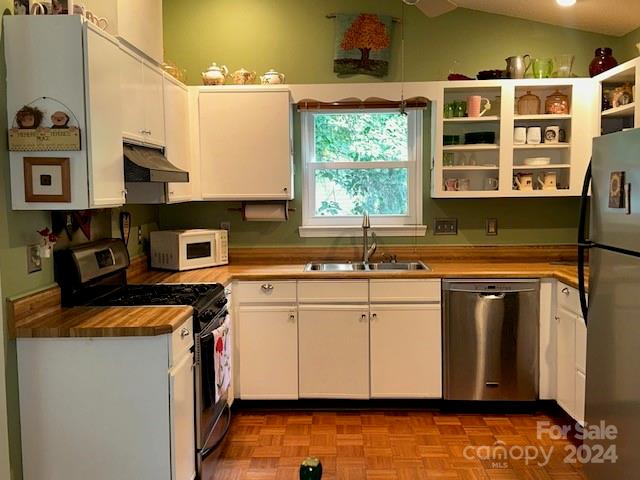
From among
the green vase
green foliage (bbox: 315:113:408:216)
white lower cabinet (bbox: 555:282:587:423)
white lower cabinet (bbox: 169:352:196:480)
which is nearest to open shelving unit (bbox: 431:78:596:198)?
green foliage (bbox: 315:113:408:216)

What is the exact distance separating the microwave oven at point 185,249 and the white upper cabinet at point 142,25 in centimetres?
111

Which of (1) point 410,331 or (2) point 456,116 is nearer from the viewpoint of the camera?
(1) point 410,331

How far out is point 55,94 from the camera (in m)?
2.24

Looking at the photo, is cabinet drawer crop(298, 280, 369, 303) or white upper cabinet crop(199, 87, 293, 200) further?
white upper cabinet crop(199, 87, 293, 200)

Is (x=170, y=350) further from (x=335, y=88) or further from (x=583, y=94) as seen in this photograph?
(x=583, y=94)

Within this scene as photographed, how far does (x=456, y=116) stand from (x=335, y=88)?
33.4 inches

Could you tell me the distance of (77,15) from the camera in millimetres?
2223

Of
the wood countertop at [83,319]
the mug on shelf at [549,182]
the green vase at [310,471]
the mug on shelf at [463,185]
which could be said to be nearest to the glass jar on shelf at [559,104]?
the mug on shelf at [549,182]

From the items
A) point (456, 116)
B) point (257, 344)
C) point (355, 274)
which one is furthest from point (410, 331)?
point (456, 116)

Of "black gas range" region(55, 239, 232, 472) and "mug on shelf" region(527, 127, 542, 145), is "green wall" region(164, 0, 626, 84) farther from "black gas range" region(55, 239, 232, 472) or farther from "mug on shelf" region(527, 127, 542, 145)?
"black gas range" region(55, 239, 232, 472)

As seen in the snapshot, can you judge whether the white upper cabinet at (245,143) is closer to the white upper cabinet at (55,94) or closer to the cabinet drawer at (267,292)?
the cabinet drawer at (267,292)

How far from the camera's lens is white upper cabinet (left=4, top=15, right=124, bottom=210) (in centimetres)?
222

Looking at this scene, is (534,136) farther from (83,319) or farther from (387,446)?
(83,319)

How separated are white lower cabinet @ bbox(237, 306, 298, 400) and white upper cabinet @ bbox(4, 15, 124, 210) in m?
1.58
